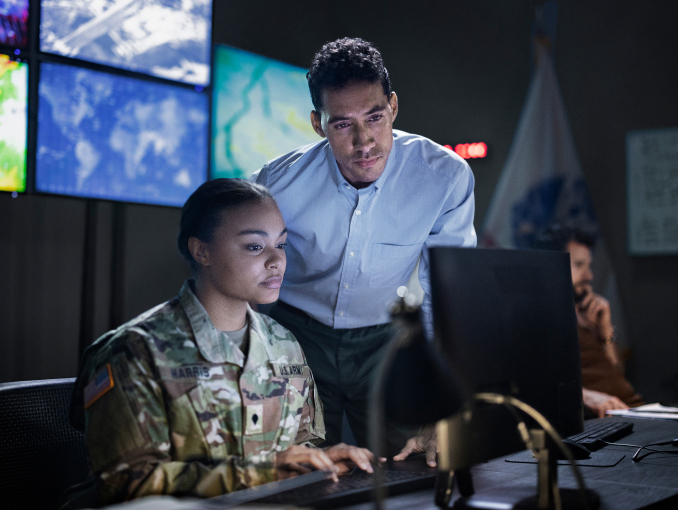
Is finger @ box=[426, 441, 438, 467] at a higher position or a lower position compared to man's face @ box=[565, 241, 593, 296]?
lower

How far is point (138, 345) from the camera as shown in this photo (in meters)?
1.23

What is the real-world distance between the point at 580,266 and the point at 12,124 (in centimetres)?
225

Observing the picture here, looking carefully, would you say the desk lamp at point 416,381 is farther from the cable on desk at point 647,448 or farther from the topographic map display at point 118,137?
the topographic map display at point 118,137

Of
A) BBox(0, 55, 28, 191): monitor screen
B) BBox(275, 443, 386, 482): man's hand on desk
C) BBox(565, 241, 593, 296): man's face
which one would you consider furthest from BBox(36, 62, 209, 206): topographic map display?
BBox(275, 443, 386, 482): man's hand on desk

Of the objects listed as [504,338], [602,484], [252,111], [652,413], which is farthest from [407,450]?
[252,111]

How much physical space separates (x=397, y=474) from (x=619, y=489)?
362 millimetres

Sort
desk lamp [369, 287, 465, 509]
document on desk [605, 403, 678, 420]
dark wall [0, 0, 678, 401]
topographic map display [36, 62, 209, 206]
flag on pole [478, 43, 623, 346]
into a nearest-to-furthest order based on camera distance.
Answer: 1. desk lamp [369, 287, 465, 509]
2. document on desk [605, 403, 678, 420]
3. topographic map display [36, 62, 209, 206]
4. dark wall [0, 0, 678, 401]
5. flag on pole [478, 43, 623, 346]

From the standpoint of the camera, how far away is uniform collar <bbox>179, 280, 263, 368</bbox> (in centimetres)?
131

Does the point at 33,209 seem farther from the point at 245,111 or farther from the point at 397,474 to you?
the point at 397,474

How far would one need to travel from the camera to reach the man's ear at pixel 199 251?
4.72ft

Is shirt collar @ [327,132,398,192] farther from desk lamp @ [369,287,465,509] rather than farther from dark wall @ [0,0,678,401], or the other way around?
dark wall @ [0,0,678,401]

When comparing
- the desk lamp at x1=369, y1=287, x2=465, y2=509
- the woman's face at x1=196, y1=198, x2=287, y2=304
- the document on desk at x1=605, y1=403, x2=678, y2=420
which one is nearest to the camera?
the desk lamp at x1=369, y1=287, x2=465, y2=509

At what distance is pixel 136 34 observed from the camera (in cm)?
283

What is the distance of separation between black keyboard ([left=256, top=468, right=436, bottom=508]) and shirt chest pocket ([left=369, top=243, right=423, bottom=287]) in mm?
668
